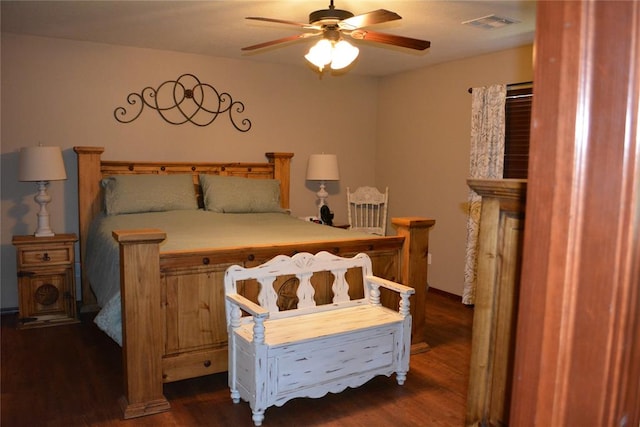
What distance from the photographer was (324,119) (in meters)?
5.46

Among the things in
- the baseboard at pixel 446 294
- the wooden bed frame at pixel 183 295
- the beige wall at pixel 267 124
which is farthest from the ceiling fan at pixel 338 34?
the baseboard at pixel 446 294

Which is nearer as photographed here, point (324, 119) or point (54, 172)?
point (54, 172)

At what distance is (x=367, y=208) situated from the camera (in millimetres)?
5398

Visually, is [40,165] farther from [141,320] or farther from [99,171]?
[141,320]

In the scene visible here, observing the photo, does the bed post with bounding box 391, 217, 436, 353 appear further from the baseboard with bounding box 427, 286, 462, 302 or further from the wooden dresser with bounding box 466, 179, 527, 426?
the wooden dresser with bounding box 466, 179, 527, 426

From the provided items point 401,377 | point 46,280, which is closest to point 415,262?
point 401,377

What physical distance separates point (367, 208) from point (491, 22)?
245 cm

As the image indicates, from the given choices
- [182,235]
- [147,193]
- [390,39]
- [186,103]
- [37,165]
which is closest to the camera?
[390,39]

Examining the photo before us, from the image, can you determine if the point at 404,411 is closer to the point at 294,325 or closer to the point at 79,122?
the point at 294,325

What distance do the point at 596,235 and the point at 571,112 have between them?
0.45 ft

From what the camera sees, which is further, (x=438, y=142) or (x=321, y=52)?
(x=438, y=142)

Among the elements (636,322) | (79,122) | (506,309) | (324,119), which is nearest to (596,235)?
(636,322)

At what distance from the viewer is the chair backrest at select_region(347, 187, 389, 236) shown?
5.34 metres

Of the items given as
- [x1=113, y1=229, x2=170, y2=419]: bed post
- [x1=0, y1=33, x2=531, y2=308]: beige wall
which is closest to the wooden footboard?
[x1=113, y1=229, x2=170, y2=419]: bed post
